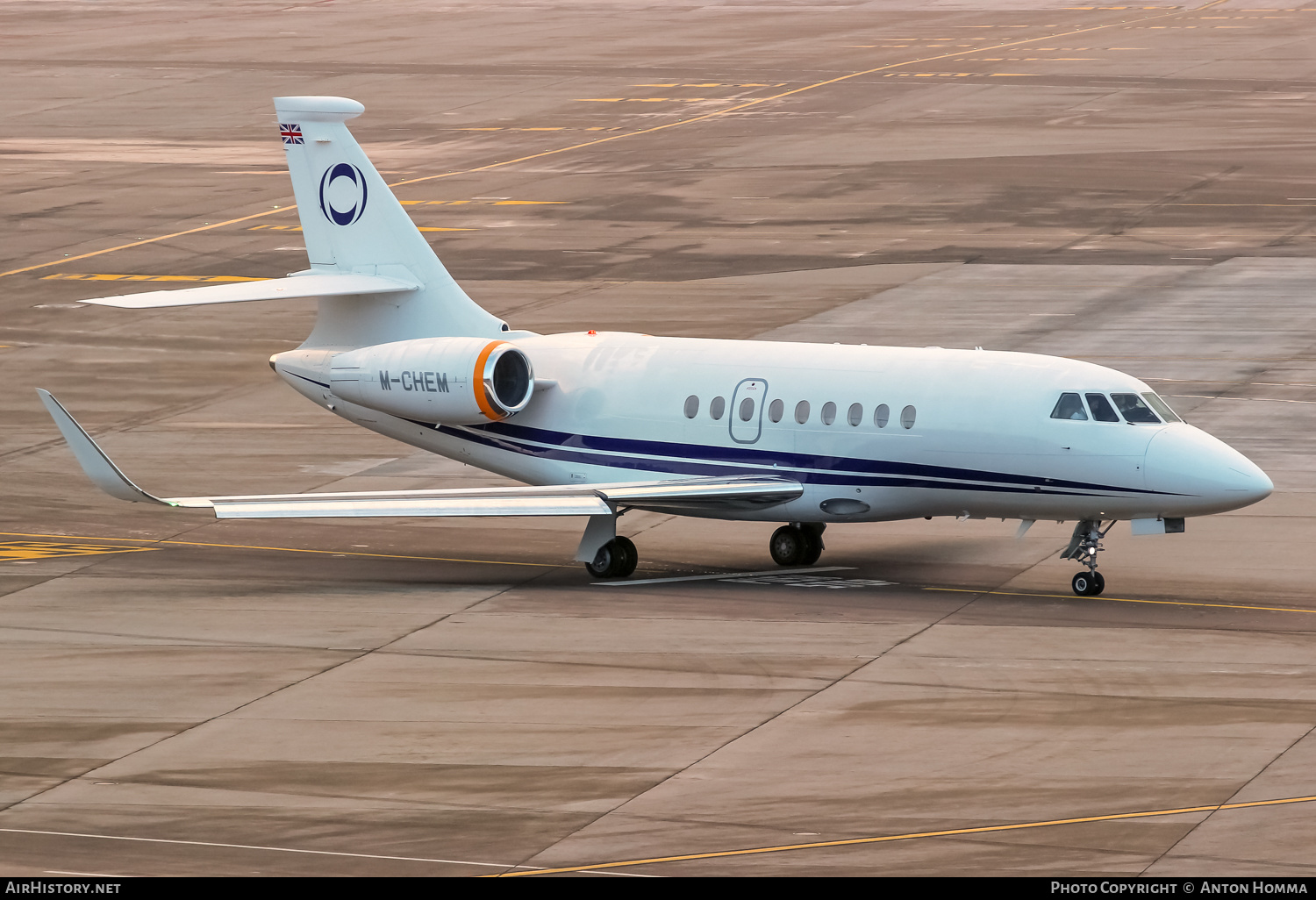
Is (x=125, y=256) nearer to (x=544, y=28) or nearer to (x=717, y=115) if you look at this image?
(x=717, y=115)

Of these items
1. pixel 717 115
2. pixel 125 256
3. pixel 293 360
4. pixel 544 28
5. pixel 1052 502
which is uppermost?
pixel 544 28

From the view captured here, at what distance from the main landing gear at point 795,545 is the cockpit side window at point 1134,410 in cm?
506

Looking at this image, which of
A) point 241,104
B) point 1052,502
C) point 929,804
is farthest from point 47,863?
point 241,104

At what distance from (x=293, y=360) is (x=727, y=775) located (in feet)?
50.8

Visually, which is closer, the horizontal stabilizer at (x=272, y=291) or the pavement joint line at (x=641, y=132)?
the horizontal stabilizer at (x=272, y=291)

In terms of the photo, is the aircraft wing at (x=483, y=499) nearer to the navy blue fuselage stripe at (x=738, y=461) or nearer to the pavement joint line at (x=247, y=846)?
the navy blue fuselage stripe at (x=738, y=461)

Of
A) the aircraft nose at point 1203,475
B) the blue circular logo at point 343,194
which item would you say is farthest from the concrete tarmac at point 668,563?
the blue circular logo at point 343,194

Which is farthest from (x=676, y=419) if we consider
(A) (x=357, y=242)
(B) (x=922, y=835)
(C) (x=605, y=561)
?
(B) (x=922, y=835)

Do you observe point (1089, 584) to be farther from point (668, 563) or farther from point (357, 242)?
point (357, 242)

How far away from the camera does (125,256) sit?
6266cm

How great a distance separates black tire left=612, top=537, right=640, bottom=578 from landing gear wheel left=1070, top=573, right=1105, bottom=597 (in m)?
6.48

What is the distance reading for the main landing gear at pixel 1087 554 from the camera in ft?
102

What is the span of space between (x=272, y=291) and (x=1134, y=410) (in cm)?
1298

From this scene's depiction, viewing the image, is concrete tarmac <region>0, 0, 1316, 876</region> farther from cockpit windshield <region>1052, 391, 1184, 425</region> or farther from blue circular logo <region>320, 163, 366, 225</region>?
blue circular logo <region>320, 163, 366, 225</region>
